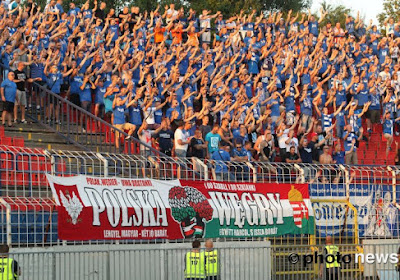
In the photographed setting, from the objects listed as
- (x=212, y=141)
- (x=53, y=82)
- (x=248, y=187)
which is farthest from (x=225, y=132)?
(x=53, y=82)

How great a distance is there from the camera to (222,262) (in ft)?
59.0

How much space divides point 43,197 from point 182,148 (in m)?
6.48

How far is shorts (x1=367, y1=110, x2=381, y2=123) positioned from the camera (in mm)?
33000

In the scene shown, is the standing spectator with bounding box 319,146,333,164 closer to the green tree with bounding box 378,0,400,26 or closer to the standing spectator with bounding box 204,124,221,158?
the standing spectator with bounding box 204,124,221,158

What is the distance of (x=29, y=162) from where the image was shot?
17734 mm

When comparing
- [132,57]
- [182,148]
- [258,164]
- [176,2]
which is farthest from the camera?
[176,2]

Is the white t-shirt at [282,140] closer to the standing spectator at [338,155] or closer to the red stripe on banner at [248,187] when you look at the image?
the standing spectator at [338,155]

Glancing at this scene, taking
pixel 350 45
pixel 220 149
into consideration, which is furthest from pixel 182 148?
pixel 350 45

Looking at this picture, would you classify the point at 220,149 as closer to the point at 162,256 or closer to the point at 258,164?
the point at 258,164

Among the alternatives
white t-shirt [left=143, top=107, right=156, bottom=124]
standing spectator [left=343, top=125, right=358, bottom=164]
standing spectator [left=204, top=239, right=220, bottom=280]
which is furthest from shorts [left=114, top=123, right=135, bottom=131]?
standing spectator [left=343, top=125, right=358, bottom=164]

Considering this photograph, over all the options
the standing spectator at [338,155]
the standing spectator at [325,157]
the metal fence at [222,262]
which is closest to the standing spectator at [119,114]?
the metal fence at [222,262]

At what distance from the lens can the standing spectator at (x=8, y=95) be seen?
72.8 ft

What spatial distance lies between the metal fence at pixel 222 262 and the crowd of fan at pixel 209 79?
176 inches

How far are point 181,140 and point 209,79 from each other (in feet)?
21.4
